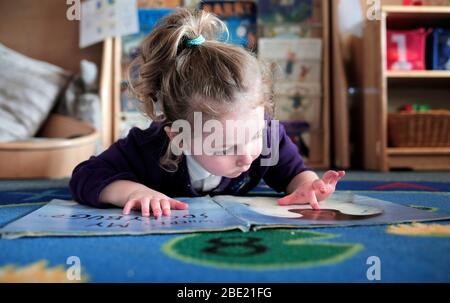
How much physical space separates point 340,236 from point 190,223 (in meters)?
0.17

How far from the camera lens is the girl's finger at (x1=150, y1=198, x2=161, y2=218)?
24.1 inches

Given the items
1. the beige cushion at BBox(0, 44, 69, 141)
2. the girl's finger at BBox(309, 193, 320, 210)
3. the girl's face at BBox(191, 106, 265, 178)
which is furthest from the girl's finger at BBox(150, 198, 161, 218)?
the beige cushion at BBox(0, 44, 69, 141)

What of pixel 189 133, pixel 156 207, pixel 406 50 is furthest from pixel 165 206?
pixel 406 50

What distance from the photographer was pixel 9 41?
2094mm

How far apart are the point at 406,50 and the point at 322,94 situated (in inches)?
14.2

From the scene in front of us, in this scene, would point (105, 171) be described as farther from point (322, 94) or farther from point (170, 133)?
point (322, 94)

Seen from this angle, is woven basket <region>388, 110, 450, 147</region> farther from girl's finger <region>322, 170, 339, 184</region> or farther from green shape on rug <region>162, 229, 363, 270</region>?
green shape on rug <region>162, 229, 363, 270</region>

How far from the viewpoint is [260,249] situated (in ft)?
1.42

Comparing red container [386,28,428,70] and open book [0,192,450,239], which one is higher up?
red container [386,28,428,70]

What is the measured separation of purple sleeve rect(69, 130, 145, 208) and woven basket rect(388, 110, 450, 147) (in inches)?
47.8

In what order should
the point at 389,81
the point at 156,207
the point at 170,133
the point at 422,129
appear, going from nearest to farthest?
the point at 156,207
the point at 170,133
the point at 422,129
the point at 389,81

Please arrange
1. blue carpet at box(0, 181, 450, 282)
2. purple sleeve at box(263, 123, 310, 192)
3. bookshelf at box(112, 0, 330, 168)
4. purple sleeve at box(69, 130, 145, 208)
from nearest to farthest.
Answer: blue carpet at box(0, 181, 450, 282), purple sleeve at box(69, 130, 145, 208), purple sleeve at box(263, 123, 310, 192), bookshelf at box(112, 0, 330, 168)

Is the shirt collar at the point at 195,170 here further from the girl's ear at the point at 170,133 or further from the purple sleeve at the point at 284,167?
the purple sleeve at the point at 284,167

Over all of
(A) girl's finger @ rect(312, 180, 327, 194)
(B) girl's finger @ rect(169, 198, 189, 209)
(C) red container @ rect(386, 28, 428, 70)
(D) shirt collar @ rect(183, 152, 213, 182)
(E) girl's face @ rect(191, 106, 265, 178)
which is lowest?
(B) girl's finger @ rect(169, 198, 189, 209)
